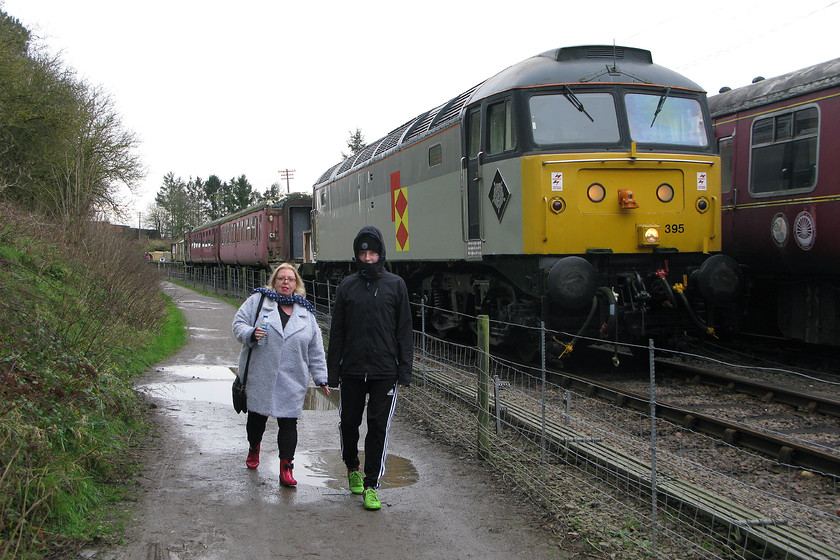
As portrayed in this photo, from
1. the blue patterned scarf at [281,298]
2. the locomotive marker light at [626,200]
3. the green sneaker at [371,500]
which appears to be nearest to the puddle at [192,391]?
the blue patterned scarf at [281,298]

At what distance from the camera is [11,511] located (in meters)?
4.21

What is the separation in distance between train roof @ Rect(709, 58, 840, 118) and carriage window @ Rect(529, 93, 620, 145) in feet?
8.88

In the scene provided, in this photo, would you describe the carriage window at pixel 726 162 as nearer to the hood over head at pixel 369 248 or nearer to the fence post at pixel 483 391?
the fence post at pixel 483 391

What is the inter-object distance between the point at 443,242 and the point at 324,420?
14.2ft

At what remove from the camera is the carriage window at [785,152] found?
10.2 meters

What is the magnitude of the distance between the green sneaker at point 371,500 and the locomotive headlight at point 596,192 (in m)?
5.20

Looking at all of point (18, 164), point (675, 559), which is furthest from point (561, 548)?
point (18, 164)

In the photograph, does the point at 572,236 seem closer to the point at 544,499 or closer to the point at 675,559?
the point at 544,499

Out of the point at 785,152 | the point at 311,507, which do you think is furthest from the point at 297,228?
the point at 311,507

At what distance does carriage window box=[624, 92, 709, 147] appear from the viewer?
9562 mm

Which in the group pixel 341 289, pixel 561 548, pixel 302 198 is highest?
pixel 302 198

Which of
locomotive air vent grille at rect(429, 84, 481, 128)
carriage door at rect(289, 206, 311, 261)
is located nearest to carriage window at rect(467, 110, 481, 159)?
locomotive air vent grille at rect(429, 84, 481, 128)

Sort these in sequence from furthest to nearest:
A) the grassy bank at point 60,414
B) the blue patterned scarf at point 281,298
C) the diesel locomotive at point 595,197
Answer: the diesel locomotive at point 595,197 → the blue patterned scarf at point 281,298 → the grassy bank at point 60,414

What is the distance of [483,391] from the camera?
634cm
